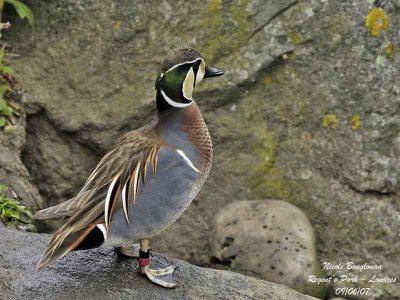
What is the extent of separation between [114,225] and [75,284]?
1.47 feet

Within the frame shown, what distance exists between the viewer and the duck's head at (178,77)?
430 cm

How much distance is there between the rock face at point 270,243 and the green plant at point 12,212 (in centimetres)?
159

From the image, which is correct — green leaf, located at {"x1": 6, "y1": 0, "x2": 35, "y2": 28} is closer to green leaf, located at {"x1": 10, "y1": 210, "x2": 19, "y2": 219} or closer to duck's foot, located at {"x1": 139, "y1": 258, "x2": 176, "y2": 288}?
green leaf, located at {"x1": 10, "y1": 210, "x2": 19, "y2": 219}

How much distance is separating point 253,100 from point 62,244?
2968 millimetres

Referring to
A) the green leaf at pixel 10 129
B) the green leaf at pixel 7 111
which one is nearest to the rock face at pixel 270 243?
the green leaf at pixel 10 129

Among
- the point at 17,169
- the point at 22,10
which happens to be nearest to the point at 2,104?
the point at 17,169

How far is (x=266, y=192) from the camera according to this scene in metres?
6.66

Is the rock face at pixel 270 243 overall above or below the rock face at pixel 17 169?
below

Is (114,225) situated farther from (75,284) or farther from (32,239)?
(32,239)

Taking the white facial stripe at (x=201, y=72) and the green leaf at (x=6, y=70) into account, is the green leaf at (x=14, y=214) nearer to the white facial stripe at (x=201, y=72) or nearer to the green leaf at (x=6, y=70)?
the green leaf at (x=6, y=70)

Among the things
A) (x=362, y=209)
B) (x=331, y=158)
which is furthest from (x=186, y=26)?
(x=362, y=209)

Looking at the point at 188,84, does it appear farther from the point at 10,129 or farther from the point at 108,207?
the point at 10,129

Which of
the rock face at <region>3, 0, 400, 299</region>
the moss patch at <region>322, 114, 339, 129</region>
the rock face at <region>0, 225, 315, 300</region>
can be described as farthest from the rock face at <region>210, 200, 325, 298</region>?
the rock face at <region>0, 225, 315, 300</region>

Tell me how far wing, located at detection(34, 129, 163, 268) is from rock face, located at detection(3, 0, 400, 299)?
229 cm
